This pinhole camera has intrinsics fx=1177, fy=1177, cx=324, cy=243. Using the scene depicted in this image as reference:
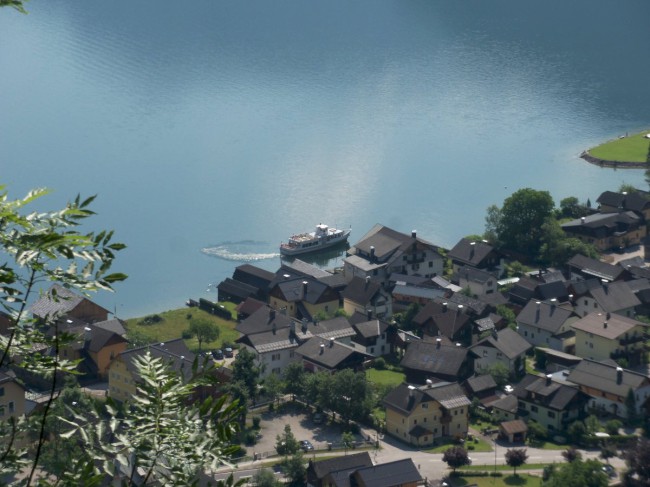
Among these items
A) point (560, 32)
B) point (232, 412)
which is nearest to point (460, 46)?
point (560, 32)

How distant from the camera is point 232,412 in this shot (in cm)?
192

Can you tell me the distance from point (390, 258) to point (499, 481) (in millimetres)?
4952

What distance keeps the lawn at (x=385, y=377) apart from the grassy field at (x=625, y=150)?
27.6ft

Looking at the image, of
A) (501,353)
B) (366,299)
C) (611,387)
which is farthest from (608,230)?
(611,387)

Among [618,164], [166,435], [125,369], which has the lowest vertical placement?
[125,369]

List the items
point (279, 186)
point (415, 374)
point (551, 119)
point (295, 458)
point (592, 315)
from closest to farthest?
point (295, 458) → point (415, 374) → point (592, 315) → point (279, 186) → point (551, 119)

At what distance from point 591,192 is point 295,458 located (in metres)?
9.37

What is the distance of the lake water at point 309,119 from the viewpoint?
1516 centimetres

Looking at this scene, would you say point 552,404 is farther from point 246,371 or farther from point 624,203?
point 624,203

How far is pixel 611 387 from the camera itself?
994 centimetres

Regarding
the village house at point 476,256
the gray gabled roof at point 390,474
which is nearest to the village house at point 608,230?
the village house at point 476,256

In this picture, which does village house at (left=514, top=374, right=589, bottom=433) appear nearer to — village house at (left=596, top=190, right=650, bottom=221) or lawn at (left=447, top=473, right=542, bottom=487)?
lawn at (left=447, top=473, right=542, bottom=487)

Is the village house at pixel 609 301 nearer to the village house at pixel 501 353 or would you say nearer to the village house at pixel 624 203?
the village house at pixel 501 353

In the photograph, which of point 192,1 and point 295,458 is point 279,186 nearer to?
point 295,458
